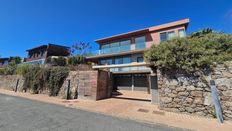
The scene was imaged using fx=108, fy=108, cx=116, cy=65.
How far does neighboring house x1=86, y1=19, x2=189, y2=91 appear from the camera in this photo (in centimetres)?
1631

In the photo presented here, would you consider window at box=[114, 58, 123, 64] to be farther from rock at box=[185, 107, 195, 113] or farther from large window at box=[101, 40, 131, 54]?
rock at box=[185, 107, 195, 113]

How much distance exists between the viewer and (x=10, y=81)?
19.5 metres

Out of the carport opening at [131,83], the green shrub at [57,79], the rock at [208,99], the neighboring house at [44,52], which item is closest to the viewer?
the rock at [208,99]

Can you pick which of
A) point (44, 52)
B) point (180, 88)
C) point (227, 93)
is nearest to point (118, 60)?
point (180, 88)

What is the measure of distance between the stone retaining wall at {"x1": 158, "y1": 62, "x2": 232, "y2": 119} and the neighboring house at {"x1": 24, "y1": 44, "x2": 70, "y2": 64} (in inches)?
1149

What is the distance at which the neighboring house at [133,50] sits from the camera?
16312 mm

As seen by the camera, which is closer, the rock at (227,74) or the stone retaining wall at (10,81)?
the rock at (227,74)

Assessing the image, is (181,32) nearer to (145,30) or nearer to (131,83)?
(145,30)

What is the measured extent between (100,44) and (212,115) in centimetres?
1944

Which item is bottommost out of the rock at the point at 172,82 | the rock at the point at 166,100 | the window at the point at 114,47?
the rock at the point at 166,100

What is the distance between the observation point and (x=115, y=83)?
20.0m

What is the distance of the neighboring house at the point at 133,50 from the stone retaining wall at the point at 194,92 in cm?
897

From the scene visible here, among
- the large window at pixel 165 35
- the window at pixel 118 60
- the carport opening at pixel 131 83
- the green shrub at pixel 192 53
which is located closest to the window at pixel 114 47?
the window at pixel 118 60

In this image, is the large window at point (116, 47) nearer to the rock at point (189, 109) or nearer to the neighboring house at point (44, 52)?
the rock at point (189, 109)
